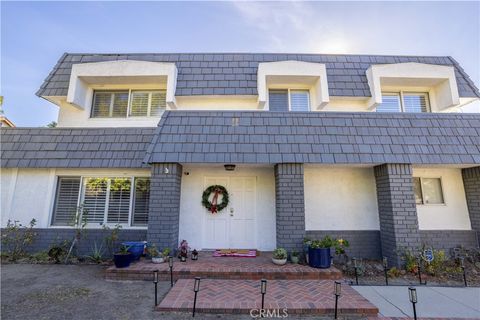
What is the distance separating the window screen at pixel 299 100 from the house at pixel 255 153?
57 mm

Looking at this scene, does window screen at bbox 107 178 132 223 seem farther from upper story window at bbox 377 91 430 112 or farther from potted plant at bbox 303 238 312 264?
upper story window at bbox 377 91 430 112

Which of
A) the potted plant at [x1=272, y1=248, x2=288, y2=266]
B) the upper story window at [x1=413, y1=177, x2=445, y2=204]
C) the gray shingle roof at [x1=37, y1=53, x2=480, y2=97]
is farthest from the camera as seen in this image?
the gray shingle roof at [x1=37, y1=53, x2=480, y2=97]

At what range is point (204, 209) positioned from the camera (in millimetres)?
6941

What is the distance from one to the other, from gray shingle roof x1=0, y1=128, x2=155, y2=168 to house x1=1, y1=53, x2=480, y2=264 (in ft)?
0.13

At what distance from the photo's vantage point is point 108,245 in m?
6.41

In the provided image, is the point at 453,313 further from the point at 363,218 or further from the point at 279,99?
the point at 279,99

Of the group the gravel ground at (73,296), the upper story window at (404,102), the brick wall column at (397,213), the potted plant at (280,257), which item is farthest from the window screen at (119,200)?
the upper story window at (404,102)

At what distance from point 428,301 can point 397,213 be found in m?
2.23

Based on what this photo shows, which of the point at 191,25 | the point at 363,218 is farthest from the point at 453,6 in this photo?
the point at 191,25

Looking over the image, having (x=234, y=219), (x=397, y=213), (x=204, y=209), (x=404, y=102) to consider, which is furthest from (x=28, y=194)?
(x=404, y=102)

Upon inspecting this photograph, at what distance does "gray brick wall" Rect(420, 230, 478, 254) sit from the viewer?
6465 millimetres

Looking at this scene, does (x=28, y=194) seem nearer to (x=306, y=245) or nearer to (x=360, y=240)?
(x=306, y=245)

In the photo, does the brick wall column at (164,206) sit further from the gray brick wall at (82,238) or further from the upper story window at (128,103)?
the upper story window at (128,103)

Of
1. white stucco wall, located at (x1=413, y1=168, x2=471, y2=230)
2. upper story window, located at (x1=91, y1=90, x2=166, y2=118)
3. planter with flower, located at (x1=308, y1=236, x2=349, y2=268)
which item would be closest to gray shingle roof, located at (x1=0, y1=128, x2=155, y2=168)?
upper story window, located at (x1=91, y1=90, x2=166, y2=118)
